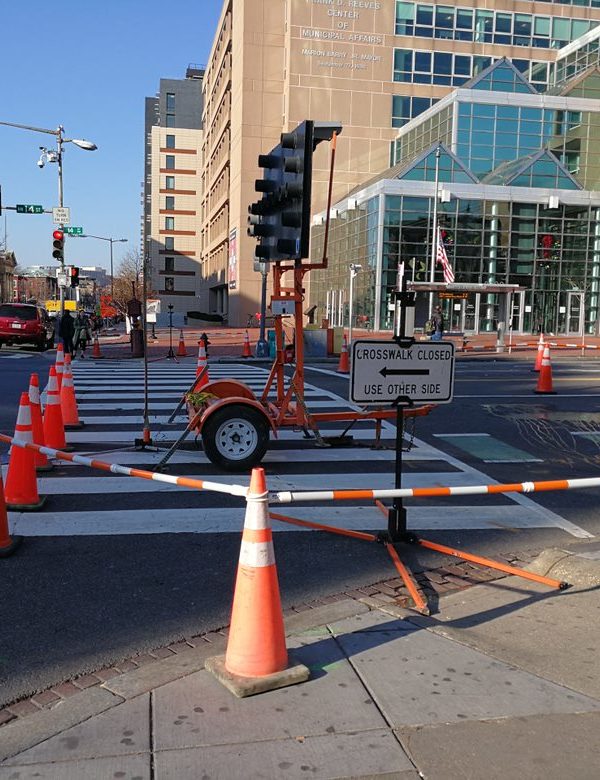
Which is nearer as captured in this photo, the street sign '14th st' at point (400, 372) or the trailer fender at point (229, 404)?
the street sign '14th st' at point (400, 372)

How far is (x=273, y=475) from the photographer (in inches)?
310

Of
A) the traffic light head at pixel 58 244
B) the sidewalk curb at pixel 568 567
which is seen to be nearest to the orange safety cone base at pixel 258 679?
the sidewalk curb at pixel 568 567

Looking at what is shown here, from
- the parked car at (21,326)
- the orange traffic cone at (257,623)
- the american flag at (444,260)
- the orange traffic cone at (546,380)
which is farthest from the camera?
the american flag at (444,260)

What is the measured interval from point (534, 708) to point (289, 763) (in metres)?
1.15

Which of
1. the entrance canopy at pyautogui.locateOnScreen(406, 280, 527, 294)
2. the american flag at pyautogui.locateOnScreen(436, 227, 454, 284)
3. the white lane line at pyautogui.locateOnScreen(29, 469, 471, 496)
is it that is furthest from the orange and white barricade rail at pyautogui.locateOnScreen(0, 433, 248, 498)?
the american flag at pyautogui.locateOnScreen(436, 227, 454, 284)

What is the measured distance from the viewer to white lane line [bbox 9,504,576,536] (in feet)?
19.7

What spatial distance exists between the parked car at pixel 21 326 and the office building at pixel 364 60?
27890 mm

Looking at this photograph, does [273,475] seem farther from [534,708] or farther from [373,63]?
[373,63]

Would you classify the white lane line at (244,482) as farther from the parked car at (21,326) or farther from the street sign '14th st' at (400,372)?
the parked car at (21,326)

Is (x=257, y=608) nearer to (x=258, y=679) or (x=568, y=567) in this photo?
(x=258, y=679)

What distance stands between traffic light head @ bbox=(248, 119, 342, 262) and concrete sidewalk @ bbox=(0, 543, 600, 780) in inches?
200

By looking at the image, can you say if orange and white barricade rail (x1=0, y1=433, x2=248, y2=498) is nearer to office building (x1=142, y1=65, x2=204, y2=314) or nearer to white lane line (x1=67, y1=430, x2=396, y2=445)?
white lane line (x1=67, y1=430, x2=396, y2=445)

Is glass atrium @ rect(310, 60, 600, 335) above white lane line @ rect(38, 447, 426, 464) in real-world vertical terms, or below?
above

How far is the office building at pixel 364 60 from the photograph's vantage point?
54188mm
